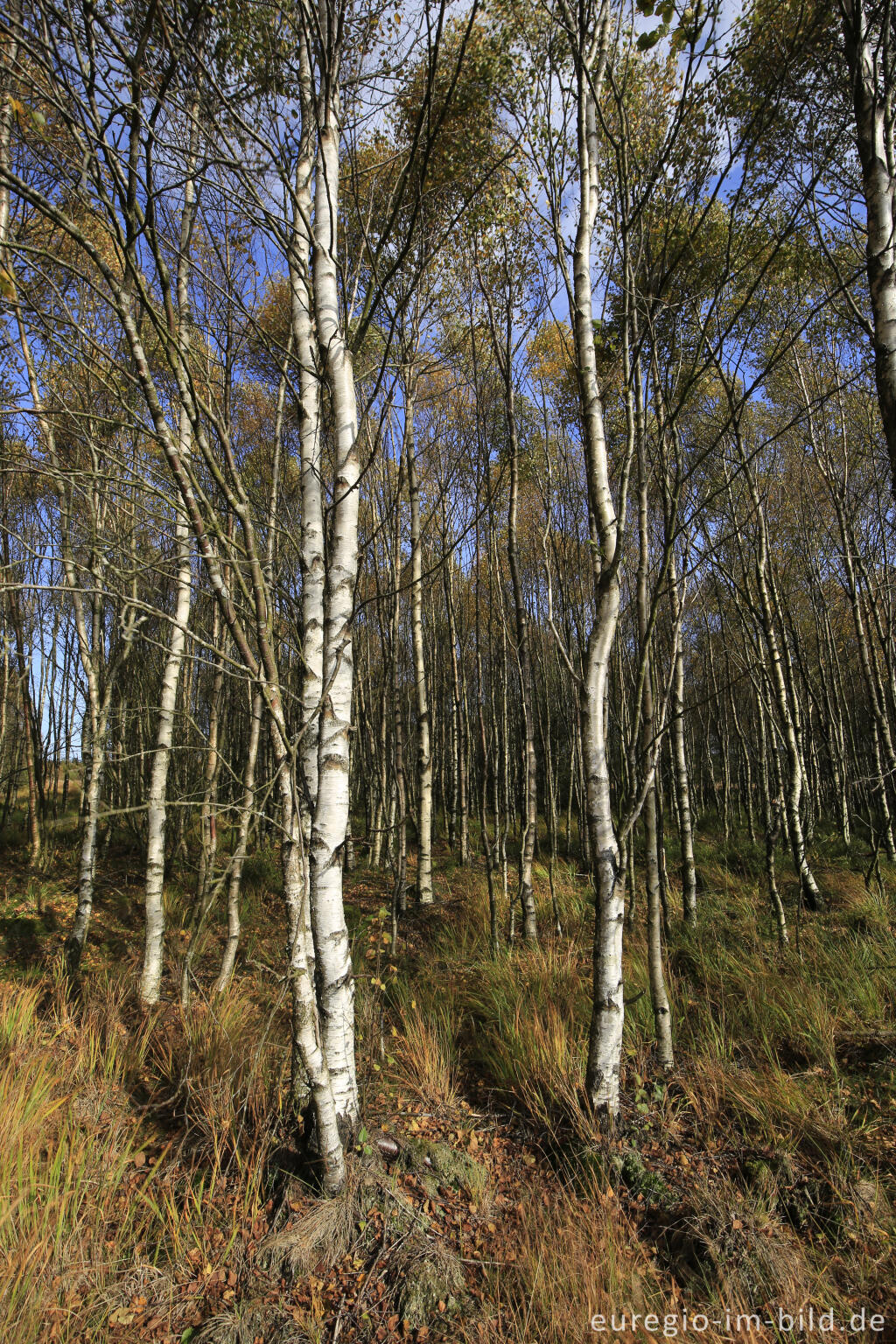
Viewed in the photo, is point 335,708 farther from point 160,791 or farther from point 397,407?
point 397,407

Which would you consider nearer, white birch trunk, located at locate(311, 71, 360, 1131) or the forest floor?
the forest floor

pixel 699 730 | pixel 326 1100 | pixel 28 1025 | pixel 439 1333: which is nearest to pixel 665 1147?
pixel 439 1333

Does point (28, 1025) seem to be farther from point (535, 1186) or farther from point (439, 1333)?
point (535, 1186)

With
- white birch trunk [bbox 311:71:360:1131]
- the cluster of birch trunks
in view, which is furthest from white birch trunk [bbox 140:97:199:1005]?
white birch trunk [bbox 311:71:360:1131]

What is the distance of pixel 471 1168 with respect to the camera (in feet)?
7.95

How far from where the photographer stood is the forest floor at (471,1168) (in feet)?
5.92

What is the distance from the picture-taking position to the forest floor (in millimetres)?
1804

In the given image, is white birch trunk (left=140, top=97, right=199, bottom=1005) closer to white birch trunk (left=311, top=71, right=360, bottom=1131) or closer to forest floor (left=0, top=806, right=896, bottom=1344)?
forest floor (left=0, top=806, right=896, bottom=1344)

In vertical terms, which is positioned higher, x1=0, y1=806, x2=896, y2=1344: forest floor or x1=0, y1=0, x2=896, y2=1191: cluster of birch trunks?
x1=0, y1=0, x2=896, y2=1191: cluster of birch trunks

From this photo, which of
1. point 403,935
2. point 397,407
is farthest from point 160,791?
point 397,407

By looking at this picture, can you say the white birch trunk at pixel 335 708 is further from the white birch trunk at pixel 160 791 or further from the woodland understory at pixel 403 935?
the white birch trunk at pixel 160 791

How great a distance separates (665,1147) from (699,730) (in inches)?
591

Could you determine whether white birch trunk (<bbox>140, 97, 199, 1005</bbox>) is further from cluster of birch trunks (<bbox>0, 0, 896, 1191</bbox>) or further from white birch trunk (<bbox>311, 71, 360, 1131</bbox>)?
white birch trunk (<bbox>311, 71, 360, 1131</bbox>)

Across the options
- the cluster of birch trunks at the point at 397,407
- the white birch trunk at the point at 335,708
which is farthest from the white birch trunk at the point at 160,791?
the white birch trunk at the point at 335,708
